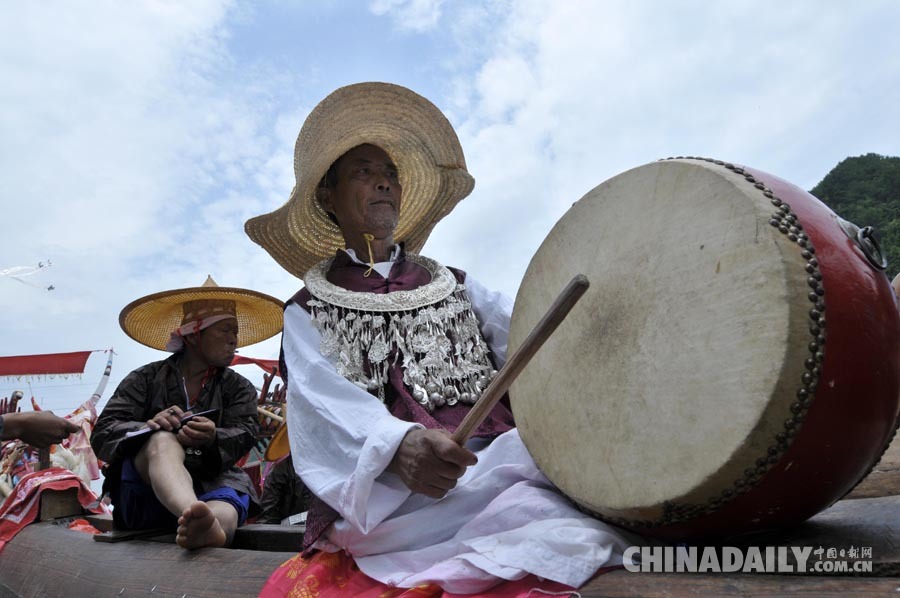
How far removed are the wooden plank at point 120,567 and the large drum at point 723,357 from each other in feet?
3.60

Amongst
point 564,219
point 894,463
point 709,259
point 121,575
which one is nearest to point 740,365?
point 709,259

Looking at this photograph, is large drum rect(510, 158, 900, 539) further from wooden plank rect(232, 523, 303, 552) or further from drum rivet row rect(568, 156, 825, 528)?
wooden plank rect(232, 523, 303, 552)

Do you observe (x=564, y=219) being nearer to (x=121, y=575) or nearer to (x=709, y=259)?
(x=709, y=259)

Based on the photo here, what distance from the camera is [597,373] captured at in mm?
1265

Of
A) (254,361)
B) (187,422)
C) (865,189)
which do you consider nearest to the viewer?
(187,422)

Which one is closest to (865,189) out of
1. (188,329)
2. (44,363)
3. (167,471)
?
(44,363)

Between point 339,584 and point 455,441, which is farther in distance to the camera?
point 339,584

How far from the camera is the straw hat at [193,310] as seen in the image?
3.26 m

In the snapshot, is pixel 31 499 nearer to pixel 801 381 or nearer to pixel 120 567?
pixel 120 567

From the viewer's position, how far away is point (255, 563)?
1.90 meters

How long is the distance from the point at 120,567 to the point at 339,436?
4.63 feet

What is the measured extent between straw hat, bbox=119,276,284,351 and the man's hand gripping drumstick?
2.12 metres

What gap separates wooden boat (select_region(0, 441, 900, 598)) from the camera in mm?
990

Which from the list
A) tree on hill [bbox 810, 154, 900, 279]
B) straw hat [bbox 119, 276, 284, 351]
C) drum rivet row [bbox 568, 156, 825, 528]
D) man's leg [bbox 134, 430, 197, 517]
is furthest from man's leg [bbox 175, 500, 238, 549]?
tree on hill [bbox 810, 154, 900, 279]
